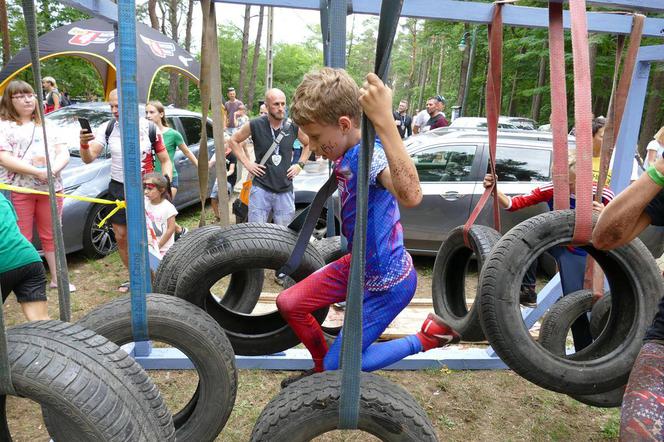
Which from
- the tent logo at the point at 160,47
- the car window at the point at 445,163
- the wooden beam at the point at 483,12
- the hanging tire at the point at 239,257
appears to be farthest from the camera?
the tent logo at the point at 160,47

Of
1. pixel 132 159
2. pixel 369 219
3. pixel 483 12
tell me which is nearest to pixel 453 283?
pixel 369 219

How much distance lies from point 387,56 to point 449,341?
4.62 feet

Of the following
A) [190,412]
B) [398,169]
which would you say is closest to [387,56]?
[398,169]

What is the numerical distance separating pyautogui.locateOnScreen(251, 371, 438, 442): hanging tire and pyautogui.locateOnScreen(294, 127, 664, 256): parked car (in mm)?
Result: 4238

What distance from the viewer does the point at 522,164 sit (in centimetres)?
561

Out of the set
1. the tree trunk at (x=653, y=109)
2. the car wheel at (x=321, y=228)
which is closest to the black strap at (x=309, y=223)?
the car wheel at (x=321, y=228)

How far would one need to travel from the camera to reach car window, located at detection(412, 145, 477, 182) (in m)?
5.64

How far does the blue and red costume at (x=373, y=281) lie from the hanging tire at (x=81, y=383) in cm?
83

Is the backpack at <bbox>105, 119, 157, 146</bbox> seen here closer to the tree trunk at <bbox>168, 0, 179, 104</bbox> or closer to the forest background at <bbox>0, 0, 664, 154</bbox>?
the forest background at <bbox>0, 0, 664, 154</bbox>

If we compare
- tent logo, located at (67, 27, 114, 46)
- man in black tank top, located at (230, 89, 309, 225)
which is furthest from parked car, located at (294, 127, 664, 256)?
tent logo, located at (67, 27, 114, 46)

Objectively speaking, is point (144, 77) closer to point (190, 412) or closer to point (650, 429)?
point (190, 412)

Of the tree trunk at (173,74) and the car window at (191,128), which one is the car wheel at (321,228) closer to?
the car window at (191,128)

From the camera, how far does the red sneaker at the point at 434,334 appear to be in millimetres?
2049

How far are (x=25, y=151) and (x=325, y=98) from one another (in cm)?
356
